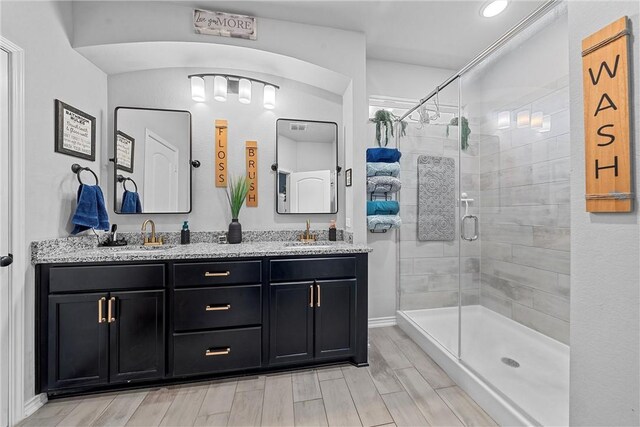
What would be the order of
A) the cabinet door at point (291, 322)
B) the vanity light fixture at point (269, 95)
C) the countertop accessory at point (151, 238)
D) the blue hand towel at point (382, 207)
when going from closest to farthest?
the cabinet door at point (291, 322)
the countertop accessory at point (151, 238)
the vanity light fixture at point (269, 95)
the blue hand towel at point (382, 207)

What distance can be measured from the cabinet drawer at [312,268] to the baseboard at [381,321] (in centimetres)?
100

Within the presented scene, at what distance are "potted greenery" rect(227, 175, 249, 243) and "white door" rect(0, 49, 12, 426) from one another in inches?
49.8

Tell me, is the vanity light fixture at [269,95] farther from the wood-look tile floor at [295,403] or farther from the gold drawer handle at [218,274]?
the wood-look tile floor at [295,403]

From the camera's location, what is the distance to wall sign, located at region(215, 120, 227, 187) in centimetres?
236

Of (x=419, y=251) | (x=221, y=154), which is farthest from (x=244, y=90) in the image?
(x=419, y=251)

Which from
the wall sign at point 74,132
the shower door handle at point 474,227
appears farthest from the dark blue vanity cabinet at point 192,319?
the shower door handle at point 474,227

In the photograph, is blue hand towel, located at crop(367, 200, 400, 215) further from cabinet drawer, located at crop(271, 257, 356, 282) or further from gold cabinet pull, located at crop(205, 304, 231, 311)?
gold cabinet pull, located at crop(205, 304, 231, 311)

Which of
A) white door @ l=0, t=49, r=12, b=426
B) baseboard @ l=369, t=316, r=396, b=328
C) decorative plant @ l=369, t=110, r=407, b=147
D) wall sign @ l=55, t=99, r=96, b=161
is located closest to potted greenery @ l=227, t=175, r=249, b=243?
wall sign @ l=55, t=99, r=96, b=161

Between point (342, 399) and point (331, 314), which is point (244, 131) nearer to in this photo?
point (331, 314)

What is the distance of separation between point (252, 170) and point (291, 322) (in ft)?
4.47

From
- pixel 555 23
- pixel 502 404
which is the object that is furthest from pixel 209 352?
pixel 555 23

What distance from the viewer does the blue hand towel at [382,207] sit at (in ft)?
8.23

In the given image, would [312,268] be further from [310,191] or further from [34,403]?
[34,403]

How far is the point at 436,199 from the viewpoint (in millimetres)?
2658
